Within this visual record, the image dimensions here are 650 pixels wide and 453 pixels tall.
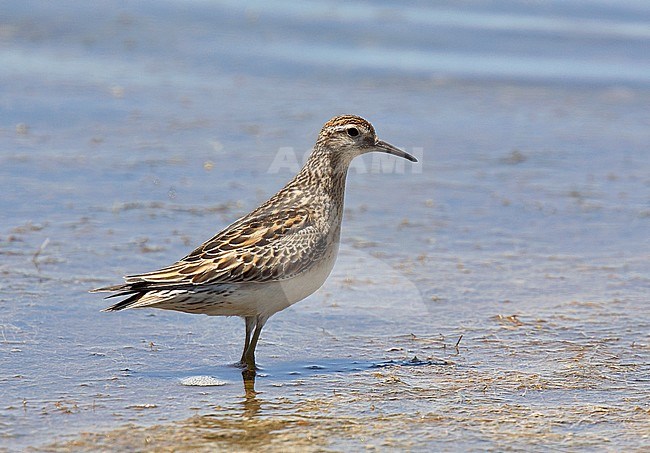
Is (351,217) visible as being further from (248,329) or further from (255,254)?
(255,254)

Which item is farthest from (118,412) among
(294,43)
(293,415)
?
(294,43)

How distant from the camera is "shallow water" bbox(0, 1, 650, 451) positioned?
6125 mm

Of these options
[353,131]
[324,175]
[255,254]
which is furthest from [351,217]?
[255,254]

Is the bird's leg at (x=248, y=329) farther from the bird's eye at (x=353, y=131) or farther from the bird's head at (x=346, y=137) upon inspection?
the bird's eye at (x=353, y=131)

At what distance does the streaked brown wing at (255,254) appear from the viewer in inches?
265

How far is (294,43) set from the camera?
1620 cm

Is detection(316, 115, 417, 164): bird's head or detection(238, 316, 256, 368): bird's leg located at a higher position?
detection(316, 115, 417, 164): bird's head

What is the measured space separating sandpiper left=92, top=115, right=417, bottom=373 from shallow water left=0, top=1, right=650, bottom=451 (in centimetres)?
37

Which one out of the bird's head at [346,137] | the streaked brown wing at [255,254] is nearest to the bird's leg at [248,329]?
the streaked brown wing at [255,254]

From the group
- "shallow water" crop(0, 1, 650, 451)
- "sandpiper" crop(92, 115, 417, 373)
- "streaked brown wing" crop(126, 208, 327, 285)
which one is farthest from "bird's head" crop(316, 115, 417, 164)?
"shallow water" crop(0, 1, 650, 451)

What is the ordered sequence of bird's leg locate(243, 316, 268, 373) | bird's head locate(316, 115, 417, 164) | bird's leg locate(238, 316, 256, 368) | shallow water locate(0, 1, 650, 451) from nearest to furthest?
shallow water locate(0, 1, 650, 451) → bird's leg locate(243, 316, 268, 373) → bird's leg locate(238, 316, 256, 368) → bird's head locate(316, 115, 417, 164)

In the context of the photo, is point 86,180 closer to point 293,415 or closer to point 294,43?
point 293,415

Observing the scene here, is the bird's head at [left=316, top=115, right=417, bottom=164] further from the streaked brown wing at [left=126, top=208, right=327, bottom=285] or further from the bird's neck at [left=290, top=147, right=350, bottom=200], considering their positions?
the streaked brown wing at [left=126, top=208, right=327, bottom=285]

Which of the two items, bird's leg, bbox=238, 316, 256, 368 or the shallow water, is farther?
bird's leg, bbox=238, 316, 256, 368
